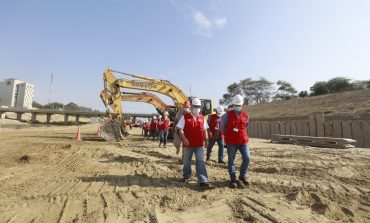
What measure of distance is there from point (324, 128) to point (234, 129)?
13.1 metres

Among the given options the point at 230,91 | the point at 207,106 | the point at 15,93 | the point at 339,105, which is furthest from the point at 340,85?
the point at 15,93

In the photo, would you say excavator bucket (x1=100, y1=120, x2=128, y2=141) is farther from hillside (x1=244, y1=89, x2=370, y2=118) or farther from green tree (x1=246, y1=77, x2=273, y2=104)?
green tree (x1=246, y1=77, x2=273, y2=104)

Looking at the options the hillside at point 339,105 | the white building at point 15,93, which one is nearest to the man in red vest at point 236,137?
the hillside at point 339,105

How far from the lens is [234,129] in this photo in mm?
5902

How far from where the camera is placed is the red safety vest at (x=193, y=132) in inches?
236

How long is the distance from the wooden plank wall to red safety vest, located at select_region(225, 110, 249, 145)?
11.3m

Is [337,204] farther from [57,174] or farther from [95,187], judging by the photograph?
[57,174]

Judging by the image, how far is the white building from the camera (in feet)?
417

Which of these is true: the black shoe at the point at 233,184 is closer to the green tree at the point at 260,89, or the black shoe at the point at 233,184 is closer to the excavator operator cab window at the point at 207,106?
the excavator operator cab window at the point at 207,106

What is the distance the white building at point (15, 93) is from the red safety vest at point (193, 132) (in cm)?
13951

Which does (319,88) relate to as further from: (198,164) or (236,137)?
(198,164)

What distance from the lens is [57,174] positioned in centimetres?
716

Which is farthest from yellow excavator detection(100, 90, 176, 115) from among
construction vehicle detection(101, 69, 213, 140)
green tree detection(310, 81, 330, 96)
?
green tree detection(310, 81, 330, 96)

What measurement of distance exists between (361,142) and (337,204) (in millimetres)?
11666
